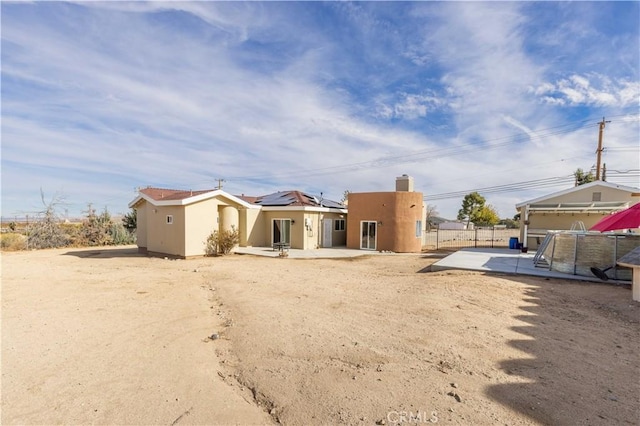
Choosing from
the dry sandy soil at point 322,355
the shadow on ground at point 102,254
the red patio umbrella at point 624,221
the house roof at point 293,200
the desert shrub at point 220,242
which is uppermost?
the house roof at point 293,200

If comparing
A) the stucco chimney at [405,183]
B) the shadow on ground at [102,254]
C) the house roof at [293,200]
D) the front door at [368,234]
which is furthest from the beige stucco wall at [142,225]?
the stucco chimney at [405,183]

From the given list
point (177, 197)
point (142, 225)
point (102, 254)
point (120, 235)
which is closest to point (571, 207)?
point (177, 197)

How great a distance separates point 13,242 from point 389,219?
25.9 meters

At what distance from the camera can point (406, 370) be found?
4008 mm

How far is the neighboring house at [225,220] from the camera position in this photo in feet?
53.9

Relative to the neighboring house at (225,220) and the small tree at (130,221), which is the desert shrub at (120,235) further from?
the neighboring house at (225,220)

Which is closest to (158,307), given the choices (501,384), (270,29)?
(501,384)

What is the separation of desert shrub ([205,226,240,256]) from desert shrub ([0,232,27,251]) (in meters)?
14.6

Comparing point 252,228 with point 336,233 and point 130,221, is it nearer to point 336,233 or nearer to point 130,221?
point 336,233

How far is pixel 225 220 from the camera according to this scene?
18391mm

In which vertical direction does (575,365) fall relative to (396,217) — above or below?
below

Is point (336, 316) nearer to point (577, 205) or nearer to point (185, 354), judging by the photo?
point (185, 354)

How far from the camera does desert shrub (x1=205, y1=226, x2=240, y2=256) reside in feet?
56.6

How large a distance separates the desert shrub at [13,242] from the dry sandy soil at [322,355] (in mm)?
17125
